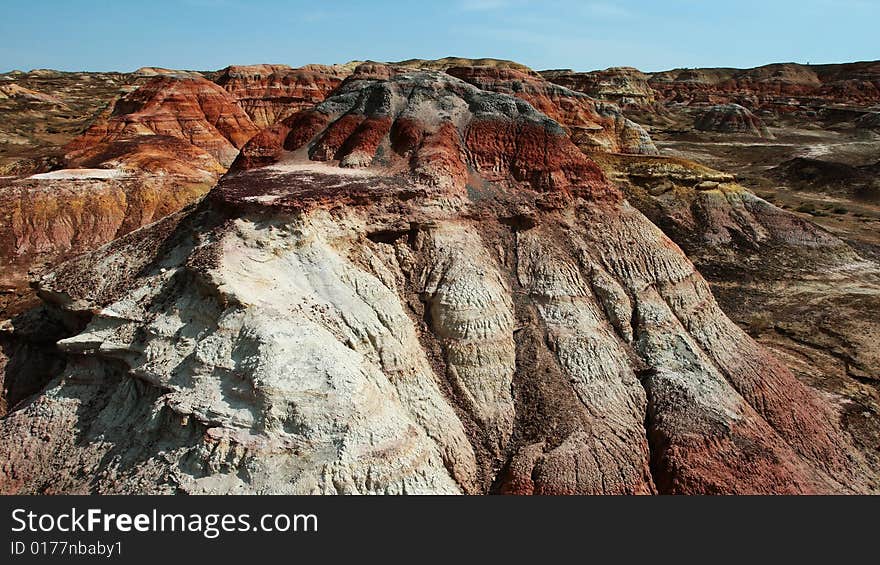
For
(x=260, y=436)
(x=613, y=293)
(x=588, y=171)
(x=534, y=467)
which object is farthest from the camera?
(x=588, y=171)

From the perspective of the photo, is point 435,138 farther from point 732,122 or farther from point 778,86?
point 778,86

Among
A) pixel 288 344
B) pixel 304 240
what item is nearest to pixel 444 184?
pixel 304 240

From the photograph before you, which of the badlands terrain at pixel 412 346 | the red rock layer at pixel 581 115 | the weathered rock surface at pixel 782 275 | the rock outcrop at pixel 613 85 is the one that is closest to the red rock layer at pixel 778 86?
the rock outcrop at pixel 613 85

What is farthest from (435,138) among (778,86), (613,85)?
(778,86)

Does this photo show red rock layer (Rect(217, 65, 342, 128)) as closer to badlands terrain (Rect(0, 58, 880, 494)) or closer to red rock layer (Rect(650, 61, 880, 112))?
badlands terrain (Rect(0, 58, 880, 494))

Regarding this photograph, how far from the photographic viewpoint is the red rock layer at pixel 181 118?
152ft

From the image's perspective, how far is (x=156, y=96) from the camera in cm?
4931

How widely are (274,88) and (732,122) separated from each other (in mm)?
70861

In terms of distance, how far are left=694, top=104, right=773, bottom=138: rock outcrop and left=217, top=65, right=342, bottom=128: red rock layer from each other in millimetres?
60348

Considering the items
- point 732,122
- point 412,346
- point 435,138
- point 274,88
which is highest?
point 274,88

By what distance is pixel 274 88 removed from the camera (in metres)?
69.0

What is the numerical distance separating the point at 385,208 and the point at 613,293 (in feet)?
22.5

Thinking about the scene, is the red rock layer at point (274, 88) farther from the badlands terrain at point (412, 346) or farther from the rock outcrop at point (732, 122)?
the rock outcrop at point (732, 122)

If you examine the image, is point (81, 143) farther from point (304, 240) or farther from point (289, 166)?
point (304, 240)
